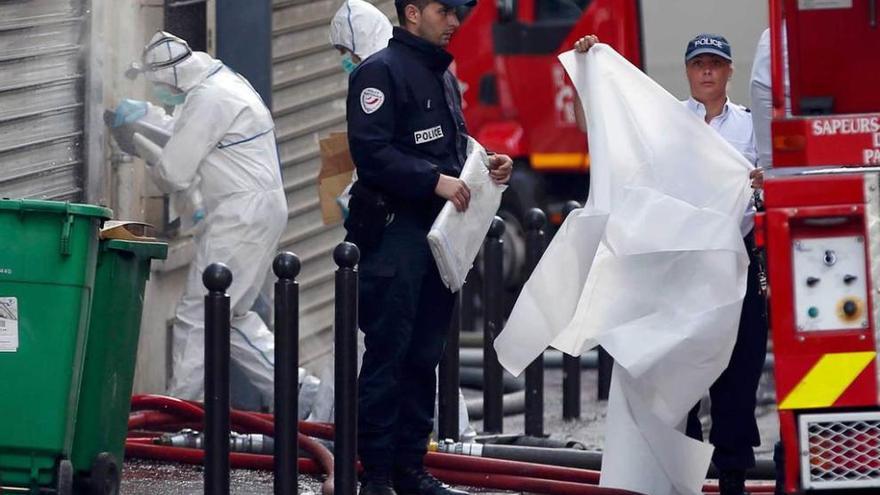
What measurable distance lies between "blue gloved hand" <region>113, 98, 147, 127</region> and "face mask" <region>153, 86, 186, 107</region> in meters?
0.13

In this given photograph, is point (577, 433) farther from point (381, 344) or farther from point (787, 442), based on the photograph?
point (787, 442)

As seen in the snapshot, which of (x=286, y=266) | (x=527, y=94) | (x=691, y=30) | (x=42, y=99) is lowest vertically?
(x=286, y=266)

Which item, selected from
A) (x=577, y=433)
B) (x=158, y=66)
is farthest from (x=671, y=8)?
(x=158, y=66)

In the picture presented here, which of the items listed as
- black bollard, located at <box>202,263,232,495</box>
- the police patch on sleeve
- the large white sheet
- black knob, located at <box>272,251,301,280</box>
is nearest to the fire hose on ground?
the large white sheet

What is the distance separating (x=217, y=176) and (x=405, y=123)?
254cm

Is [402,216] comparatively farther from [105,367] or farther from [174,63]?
[174,63]

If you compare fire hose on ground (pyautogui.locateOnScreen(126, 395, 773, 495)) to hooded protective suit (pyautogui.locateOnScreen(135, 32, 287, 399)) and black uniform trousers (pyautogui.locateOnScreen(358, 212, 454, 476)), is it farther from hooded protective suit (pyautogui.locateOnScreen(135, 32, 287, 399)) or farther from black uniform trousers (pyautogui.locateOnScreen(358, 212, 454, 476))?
hooded protective suit (pyautogui.locateOnScreen(135, 32, 287, 399))

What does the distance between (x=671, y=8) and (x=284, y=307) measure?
401 inches

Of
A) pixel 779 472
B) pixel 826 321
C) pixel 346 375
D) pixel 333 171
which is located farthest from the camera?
pixel 333 171

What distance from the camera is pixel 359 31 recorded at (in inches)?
360

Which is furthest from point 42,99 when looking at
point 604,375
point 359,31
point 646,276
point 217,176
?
point 604,375

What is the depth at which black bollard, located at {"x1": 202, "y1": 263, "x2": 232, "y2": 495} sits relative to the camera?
21.7ft

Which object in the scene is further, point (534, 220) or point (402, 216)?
point (534, 220)

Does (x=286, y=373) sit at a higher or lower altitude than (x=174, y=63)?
lower
